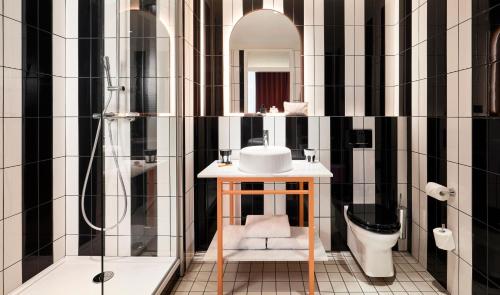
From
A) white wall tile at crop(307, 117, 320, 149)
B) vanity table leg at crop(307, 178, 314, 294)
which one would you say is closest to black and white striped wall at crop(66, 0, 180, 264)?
vanity table leg at crop(307, 178, 314, 294)

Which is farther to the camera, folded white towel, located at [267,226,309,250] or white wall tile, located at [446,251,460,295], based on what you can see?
folded white towel, located at [267,226,309,250]

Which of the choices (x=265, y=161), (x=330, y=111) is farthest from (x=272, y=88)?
(x=265, y=161)

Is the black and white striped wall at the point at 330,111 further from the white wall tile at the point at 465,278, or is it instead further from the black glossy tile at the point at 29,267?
the black glossy tile at the point at 29,267

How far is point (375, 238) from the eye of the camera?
2109 millimetres

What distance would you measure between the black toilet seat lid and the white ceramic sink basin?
67 cm

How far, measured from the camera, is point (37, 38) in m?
1.99

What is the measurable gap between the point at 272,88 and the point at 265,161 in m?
1.00

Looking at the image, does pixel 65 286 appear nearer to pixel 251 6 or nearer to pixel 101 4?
pixel 101 4

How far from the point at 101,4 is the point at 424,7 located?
7.29 feet

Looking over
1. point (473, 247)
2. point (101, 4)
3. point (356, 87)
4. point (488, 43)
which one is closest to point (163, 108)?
point (101, 4)

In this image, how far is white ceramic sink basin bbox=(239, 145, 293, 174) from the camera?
202 centimetres
